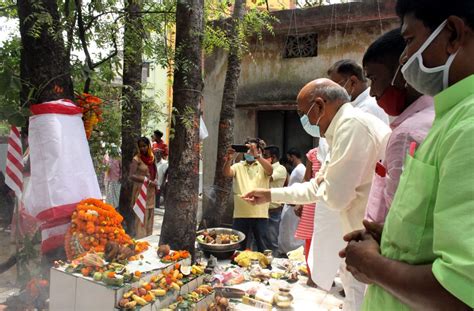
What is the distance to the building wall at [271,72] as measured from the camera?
7.54 m

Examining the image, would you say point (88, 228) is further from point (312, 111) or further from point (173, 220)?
point (312, 111)

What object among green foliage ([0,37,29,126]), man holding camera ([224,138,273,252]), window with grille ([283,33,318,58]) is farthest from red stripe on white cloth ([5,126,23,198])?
window with grille ([283,33,318,58])

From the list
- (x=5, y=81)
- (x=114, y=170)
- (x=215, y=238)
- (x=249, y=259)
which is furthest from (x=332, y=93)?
(x=114, y=170)

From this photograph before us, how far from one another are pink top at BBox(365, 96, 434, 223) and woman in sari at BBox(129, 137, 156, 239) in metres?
5.64

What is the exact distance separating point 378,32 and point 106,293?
659 centimetres

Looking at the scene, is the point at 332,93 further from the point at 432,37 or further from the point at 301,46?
the point at 301,46

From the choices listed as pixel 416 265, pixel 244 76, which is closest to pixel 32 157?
pixel 416 265

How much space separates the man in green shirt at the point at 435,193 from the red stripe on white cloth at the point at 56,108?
307 centimetres

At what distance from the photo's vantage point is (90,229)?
349 centimetres

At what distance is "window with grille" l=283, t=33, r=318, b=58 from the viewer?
8.00 meters

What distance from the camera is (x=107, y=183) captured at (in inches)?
387

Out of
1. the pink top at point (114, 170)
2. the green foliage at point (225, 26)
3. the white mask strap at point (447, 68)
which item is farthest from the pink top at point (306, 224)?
the pink top at point (114, 170)

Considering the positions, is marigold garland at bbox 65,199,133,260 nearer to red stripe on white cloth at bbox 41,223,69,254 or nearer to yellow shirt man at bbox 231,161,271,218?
red stripe on white cloth at bbox 41,223,69,254

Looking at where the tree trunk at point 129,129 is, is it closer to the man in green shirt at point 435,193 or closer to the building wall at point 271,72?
the building wall at point 271,72
